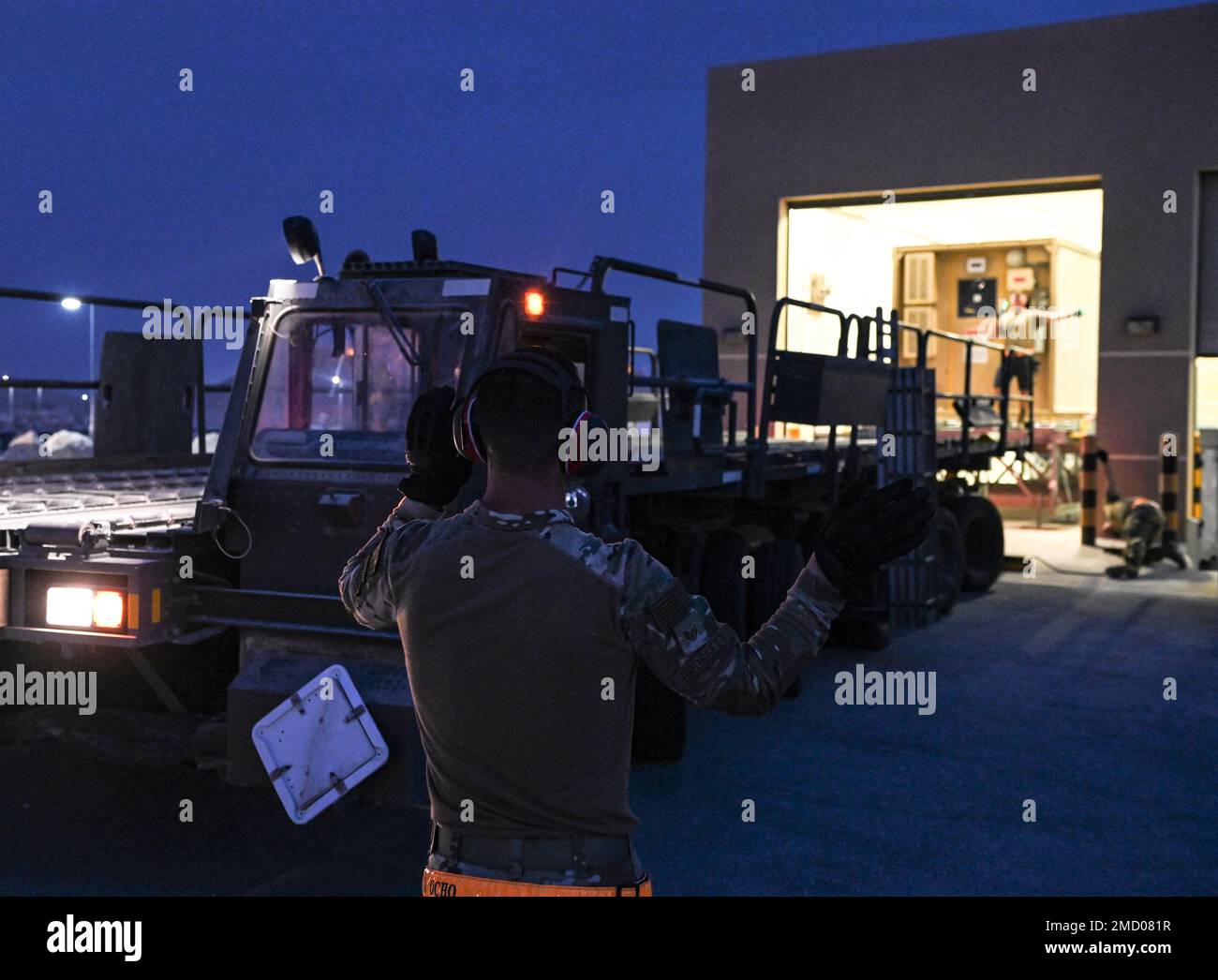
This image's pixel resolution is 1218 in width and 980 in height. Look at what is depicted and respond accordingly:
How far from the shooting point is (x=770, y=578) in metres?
8.08

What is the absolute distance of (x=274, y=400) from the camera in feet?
19.3

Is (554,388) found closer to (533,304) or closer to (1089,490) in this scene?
(533,304)

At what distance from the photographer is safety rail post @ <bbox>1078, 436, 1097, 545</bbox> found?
15.6 m

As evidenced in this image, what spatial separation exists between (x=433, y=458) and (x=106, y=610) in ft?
9.25

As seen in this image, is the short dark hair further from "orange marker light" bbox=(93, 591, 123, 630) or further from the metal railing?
the metal railing

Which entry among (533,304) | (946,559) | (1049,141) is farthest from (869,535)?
(1049,141)

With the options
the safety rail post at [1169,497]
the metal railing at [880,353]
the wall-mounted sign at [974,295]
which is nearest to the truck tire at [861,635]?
the metal railing at [880,353]

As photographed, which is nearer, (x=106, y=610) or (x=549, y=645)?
(x=549, y=645)

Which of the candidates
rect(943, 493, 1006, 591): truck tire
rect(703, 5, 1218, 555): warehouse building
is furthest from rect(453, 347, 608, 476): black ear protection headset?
rect(703, 5, 1218, 555): warehouse building

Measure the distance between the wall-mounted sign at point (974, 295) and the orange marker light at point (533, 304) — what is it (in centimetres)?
1501

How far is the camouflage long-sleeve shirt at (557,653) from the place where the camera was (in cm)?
229

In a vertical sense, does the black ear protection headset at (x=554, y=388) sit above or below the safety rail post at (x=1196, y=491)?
above

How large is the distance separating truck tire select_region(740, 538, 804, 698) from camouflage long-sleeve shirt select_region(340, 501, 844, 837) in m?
5.69

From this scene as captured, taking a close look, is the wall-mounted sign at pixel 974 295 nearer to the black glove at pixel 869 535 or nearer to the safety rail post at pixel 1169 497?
the safety rail post at pixel 1169 497
